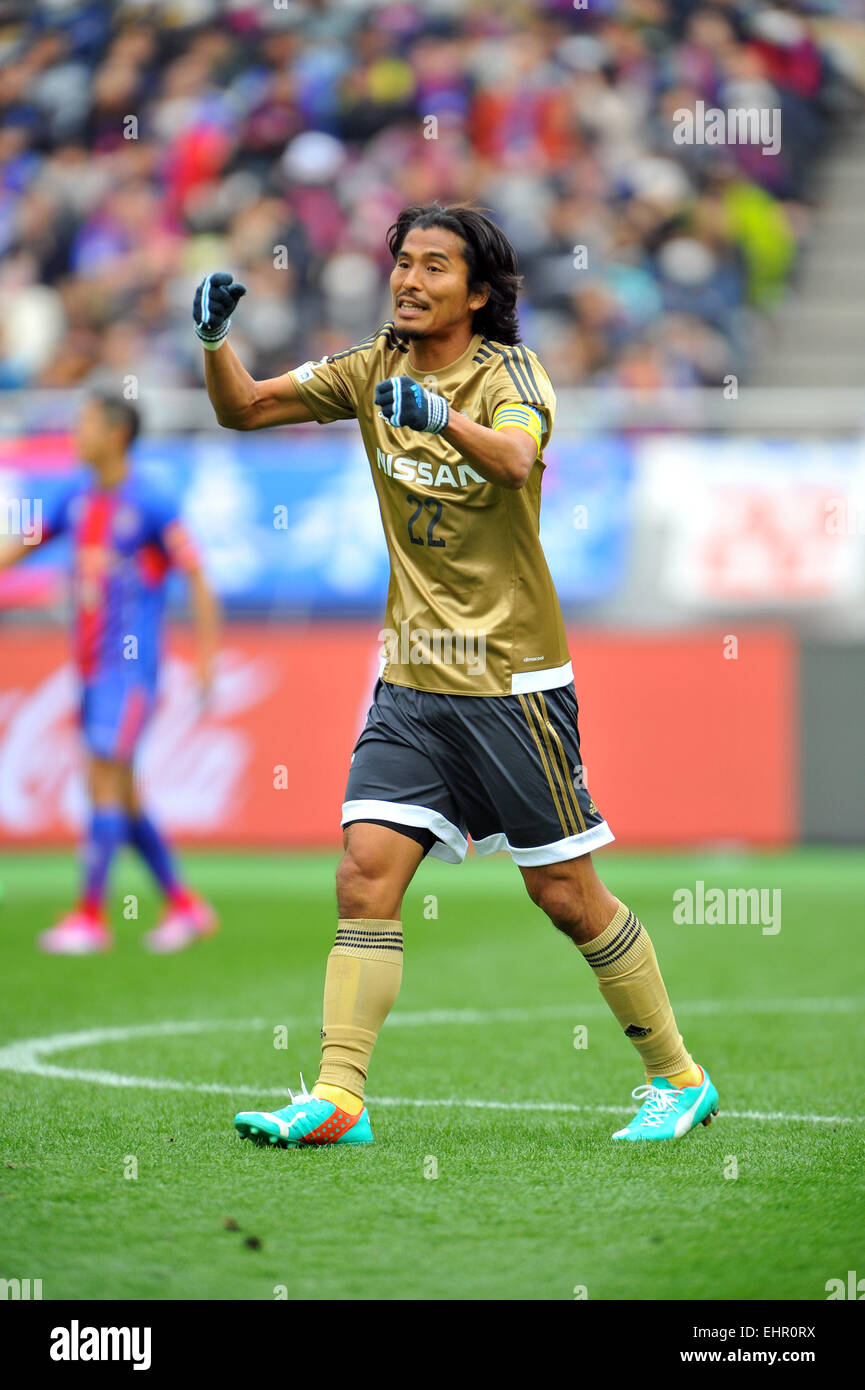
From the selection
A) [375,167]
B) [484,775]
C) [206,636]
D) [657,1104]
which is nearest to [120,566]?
[206,636]

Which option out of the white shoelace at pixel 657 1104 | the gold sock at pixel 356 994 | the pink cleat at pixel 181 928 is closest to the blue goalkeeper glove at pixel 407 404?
the gold sock at pixel 356 994

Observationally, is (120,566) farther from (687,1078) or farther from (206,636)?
(687,1078)

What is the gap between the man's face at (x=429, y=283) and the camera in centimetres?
438

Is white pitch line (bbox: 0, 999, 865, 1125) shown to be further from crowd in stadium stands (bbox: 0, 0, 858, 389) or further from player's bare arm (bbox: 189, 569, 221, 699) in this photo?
crowd in stadium stands (bbox: 0, 0, 858, 389)

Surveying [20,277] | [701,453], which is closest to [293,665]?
[701,453]

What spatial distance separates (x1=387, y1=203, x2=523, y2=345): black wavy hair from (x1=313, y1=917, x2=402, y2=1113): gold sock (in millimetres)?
1520

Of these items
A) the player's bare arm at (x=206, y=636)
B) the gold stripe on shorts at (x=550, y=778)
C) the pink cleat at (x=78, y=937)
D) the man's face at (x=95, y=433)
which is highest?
the man's face at (x=95, y=433)

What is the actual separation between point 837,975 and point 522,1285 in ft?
15.6

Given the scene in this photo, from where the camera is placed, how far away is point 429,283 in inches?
172

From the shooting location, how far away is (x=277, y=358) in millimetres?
15219

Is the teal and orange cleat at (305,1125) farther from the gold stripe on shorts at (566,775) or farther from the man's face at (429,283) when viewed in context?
the man's face at (429,283)

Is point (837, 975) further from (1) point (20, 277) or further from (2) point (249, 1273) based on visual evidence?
(1) point (20, 277)

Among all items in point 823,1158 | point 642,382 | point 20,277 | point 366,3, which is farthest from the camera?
point 366,3

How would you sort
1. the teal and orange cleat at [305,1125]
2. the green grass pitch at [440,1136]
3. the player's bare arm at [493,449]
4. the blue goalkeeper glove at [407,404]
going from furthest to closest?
the teal and orange cleat at [305,1125]
the player's bare arm at [493,449]
the blue goalkeeper glove at [407,404]
the green grass pitch at [440,1136]
